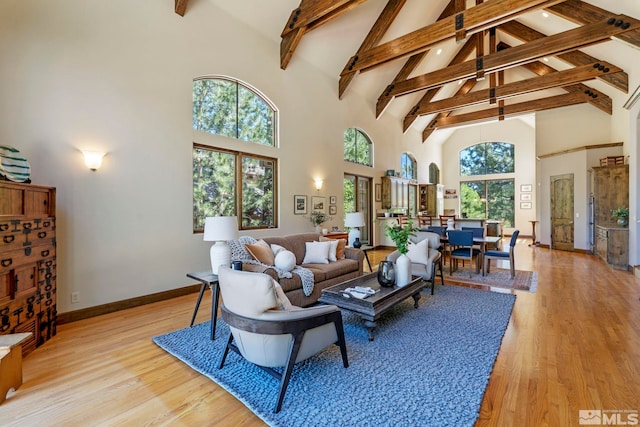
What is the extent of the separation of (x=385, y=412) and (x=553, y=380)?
1407 mm

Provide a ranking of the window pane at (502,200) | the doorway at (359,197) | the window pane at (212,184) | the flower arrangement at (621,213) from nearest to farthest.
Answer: the window pane at (212,184), the flower arrangement at (621,213), the doorway at (359,197), the window pane at (502,200)

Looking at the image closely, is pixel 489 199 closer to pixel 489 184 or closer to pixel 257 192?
pixel 489 184

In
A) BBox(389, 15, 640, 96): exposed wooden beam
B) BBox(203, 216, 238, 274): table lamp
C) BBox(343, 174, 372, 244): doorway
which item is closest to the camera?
BBox(203, 216, 238, 274): table lamp

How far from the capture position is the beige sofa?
11.3ft

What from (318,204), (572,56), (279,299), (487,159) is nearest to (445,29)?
(572,56)

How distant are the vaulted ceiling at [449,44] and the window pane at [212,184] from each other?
227 centimetres

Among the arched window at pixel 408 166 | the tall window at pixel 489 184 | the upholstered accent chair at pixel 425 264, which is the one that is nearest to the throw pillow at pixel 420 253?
the upholstered accent chair at pixel 425 264

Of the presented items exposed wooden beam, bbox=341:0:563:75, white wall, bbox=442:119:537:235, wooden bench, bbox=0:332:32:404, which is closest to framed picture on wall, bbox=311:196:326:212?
exposed wooden beam, bbox=341:0:563:75

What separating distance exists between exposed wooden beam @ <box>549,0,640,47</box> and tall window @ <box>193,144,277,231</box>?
6771 mm

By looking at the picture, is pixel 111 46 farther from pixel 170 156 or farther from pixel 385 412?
pixel 385 412

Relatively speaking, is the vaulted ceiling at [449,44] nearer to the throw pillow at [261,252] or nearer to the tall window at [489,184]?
the tall window at [489,184]

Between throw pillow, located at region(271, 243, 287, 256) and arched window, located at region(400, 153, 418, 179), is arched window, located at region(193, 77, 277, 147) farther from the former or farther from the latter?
arched window, located at region(400, 153, 418, 179)

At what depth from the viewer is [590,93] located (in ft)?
26.9

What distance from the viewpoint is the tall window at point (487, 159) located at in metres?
12.4
